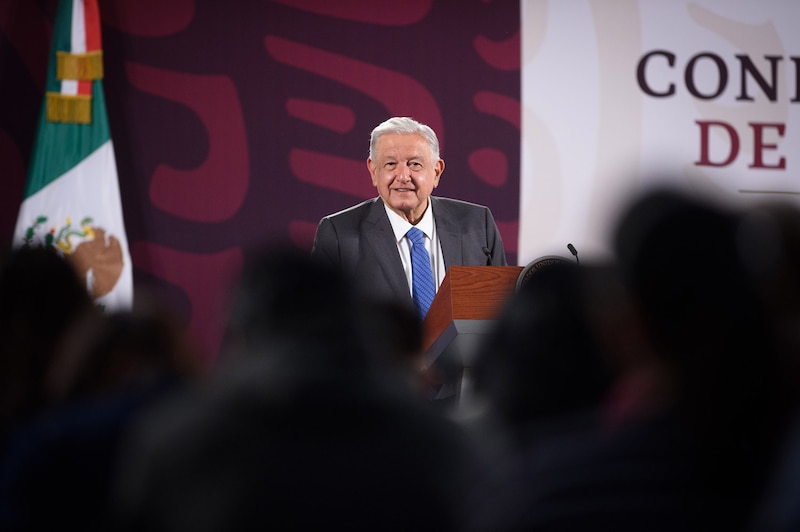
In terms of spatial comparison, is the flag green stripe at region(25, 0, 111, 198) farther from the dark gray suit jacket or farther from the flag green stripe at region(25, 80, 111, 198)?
the dark gray suit jacket

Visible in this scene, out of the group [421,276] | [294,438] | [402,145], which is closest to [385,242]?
[421,276]

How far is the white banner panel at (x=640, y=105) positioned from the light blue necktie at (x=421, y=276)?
90.2 inches

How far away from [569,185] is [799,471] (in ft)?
19.3

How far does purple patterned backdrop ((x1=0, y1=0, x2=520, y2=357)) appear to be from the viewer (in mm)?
6570

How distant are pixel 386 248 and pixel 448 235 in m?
0.28

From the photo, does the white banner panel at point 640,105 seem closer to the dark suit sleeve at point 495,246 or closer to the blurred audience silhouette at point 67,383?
the dark suit sleeve at point 495,246

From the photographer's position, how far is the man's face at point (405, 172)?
483 centimetres

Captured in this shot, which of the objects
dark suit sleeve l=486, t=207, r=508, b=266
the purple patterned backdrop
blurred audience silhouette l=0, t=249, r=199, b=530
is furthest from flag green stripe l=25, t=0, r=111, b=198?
blurred audience silhouette l=0, t=249, r=199, b=530

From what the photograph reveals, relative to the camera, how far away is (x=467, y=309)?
3225 mm

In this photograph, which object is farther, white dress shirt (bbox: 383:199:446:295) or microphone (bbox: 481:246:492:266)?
white dress shirt (bbox: 383:199:446:295)

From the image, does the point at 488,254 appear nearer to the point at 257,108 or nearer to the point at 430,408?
the point at 257,108

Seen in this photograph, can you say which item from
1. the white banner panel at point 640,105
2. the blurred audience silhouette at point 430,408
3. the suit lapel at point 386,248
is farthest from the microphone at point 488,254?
the blurred audience silhouette at point 430,408

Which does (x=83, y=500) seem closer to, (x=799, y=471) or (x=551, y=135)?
(x=799, y=471)

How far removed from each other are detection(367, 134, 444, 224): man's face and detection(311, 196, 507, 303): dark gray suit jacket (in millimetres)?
94
